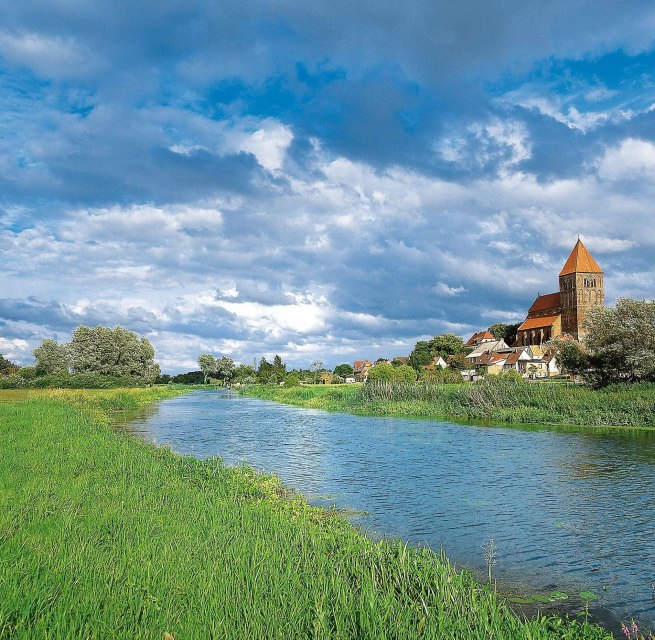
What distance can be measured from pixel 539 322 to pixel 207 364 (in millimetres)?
84426

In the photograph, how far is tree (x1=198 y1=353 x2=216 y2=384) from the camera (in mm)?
151000

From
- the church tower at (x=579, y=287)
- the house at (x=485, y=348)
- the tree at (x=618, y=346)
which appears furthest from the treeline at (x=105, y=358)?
the church tower at (x=579, y=287)

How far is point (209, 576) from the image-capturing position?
6457mm

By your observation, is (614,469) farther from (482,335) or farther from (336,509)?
(482,335)

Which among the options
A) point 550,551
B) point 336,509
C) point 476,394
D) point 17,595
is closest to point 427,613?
point 17,595

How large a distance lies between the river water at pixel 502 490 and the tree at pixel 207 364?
119 m

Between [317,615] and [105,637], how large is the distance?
6.50ft

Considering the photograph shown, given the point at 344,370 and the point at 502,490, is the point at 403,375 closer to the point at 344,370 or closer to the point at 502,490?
the point at 502,490

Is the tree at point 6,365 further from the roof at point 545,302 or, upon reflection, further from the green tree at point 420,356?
the roof at point 545,302

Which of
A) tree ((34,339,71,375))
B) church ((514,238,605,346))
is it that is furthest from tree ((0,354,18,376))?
church ((514,238,605,346))

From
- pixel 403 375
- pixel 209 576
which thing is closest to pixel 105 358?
pixel 403 375

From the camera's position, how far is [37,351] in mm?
110188

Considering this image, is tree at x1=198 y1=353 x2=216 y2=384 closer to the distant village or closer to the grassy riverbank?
the distant village

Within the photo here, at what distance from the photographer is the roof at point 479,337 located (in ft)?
499
